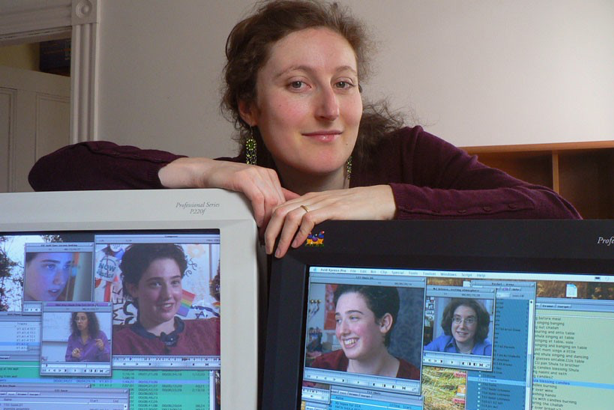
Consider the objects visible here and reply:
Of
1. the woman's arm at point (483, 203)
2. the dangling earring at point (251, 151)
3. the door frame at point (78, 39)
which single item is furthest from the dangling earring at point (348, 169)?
the door frame at point (78, 39)

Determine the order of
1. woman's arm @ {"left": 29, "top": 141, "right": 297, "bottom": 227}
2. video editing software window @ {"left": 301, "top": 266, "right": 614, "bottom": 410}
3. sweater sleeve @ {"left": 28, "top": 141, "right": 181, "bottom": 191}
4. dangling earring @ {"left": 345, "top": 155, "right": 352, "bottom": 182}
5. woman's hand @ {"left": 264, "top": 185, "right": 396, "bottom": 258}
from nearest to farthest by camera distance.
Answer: video editing software window @ {"left": 301, "top": 266, "right": 614, "bottom": 410} → woman's hand @ {"left": 264, "top": 185, "right": 396, "bottom": 258} → woman's arm @ {"left": 29, "top": 141, "right": 297, "bottom": 227} → sweater sleeve @ {"left": 28, "top": 141, "right": 181, "bottom": 191} → dangling earring @ {"left": 345, "top": 155, "right": 352, "bottom": 182}

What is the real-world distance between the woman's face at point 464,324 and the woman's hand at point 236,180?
0.82 ft

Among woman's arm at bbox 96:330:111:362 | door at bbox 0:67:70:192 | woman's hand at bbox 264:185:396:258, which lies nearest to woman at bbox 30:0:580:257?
woman's hand at bbox 264:185:396:258

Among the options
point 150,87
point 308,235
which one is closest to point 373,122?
point 308,235

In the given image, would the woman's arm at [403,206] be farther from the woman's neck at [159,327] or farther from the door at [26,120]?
the door at [26,120]

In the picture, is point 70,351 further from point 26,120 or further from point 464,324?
point 26,120

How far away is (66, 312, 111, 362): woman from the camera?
69 centimetres

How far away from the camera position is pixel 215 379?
68 centimetres

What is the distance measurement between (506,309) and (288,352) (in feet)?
0.73

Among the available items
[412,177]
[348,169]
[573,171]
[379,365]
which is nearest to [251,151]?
[348,169]

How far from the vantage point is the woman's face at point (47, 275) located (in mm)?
712

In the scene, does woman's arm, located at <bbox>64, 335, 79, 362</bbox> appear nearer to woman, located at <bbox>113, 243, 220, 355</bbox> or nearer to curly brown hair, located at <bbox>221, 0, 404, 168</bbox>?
woman, located at <bbox>113, 243, 220, 355</bbox>

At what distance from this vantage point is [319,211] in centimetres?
68

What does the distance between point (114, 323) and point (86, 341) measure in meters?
0.04
